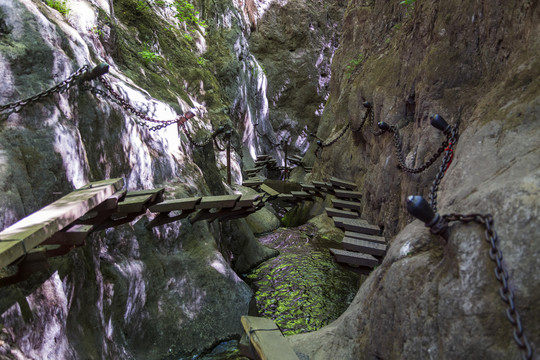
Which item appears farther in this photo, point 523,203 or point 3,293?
point 3,293

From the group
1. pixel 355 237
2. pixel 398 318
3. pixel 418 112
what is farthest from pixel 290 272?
pixel 398 318

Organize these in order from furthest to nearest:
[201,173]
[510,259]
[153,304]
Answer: [201,173] < [153,304] < [510,259]

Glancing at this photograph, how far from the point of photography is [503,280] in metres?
2.11

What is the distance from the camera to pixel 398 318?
9.84 ft

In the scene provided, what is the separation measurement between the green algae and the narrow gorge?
0.05 metres

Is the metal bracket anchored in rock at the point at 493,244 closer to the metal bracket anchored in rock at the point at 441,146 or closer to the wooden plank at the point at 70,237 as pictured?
the metal bracket anchored in rock at the point at 441,146

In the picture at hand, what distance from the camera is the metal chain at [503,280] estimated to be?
6.30 feet

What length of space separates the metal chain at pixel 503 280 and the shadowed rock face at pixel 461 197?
0.08 meters

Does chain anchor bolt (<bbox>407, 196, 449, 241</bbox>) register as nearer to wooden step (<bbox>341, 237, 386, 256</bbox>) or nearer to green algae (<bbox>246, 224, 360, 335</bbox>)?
wooden step (<bbox>341, 237, 386, 256</bbox>)

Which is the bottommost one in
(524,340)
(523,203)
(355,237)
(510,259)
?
(355,237)

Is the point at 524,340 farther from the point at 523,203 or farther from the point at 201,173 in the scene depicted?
the point at 201,173

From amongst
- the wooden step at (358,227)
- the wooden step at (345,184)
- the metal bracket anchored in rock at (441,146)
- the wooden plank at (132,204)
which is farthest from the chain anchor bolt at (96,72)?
the wooden step at (345,184)

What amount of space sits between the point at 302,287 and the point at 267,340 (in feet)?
15.5

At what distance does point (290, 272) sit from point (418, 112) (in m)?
5.15
